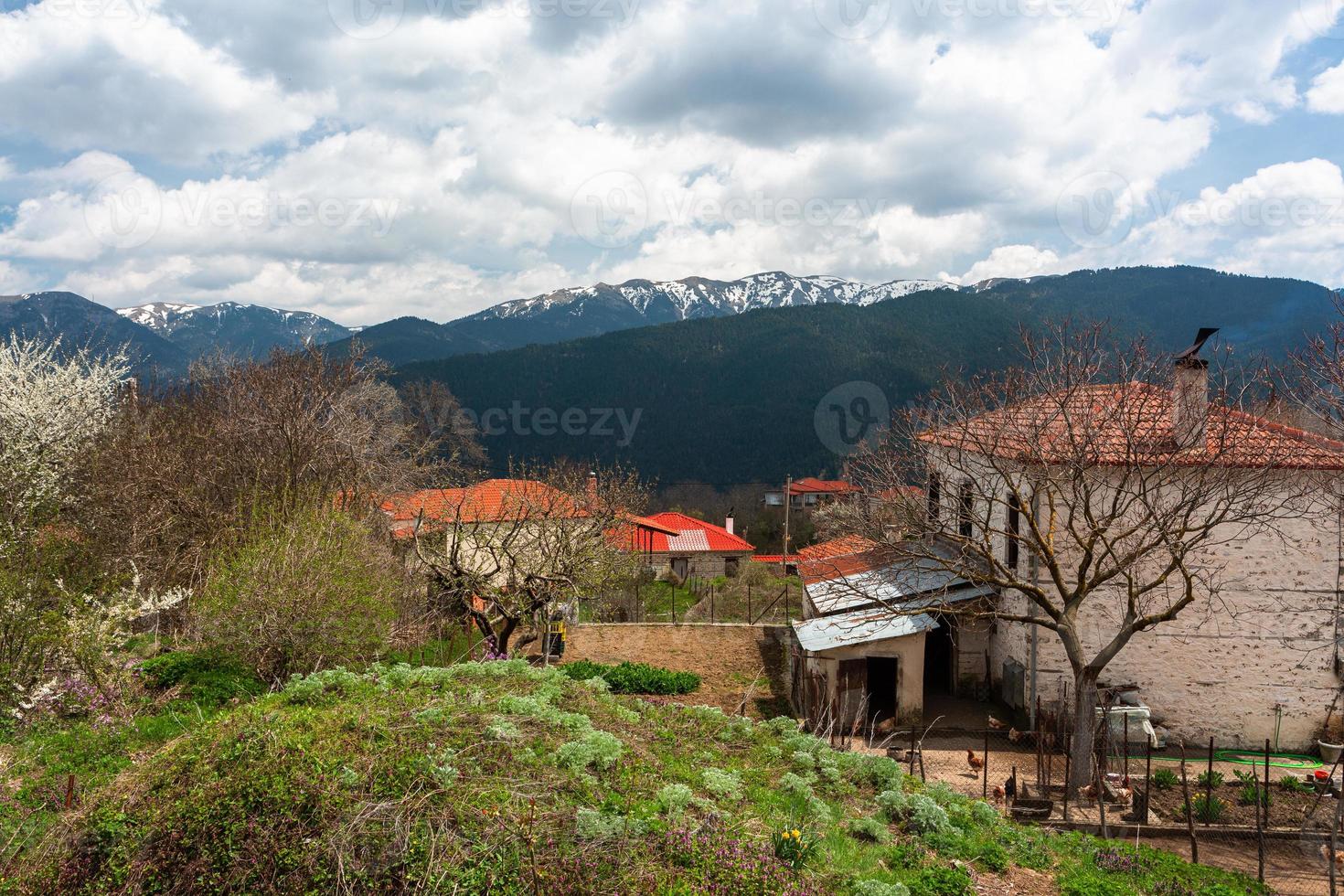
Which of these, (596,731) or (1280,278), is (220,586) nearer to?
(596,731)

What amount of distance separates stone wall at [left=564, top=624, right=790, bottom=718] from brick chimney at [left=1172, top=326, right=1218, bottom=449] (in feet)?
32.0

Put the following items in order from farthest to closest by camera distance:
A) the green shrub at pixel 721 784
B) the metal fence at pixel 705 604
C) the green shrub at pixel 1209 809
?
the metal fence at pixel 705 604, the green shrub at pixel 1209 809, the green shrub at pixel 721 784

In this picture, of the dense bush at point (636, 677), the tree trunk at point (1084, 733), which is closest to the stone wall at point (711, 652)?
the dense bush at point (636, 677)

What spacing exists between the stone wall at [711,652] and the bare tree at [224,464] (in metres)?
7.66

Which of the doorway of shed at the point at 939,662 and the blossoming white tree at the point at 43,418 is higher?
the blossoming white tree at the point at 43,418

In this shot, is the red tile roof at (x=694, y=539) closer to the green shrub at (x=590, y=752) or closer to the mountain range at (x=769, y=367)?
the green shrub at (x=590, y=752)

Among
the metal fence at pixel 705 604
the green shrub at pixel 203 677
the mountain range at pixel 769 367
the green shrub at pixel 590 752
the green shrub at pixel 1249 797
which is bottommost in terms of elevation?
the metal fence at pixel 705 604

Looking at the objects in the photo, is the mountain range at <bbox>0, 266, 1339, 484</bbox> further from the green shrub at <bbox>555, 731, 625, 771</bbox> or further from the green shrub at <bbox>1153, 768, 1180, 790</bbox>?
the green shrub at <bbox>555, 731, 625, 771</bbox>

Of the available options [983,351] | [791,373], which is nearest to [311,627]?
[791,373]

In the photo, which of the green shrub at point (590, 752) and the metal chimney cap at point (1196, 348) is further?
the metal chimney cap at point (1196, 348)

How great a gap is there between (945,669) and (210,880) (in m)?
16.6

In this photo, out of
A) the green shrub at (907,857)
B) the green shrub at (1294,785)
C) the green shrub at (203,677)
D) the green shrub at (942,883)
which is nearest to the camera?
the green shrub at (942,883)

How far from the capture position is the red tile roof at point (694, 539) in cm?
4219

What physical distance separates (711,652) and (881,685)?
17.1ft
